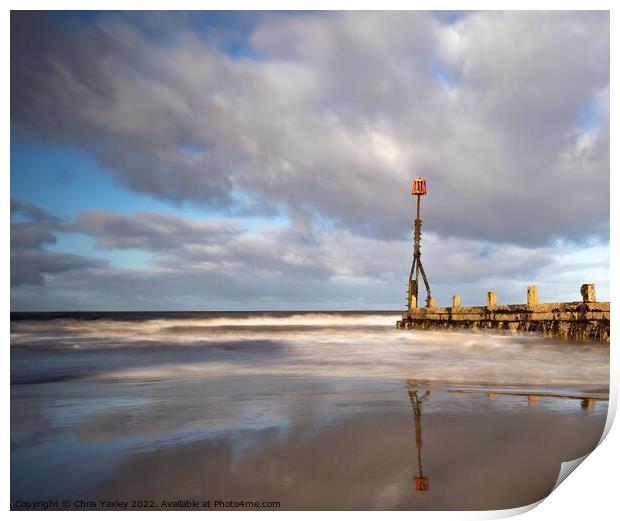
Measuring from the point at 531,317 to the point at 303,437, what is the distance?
43.6 feet

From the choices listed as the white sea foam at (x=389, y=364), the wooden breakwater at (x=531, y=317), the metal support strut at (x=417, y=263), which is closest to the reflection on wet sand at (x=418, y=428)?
the white sea foam at (x=389, y=364)

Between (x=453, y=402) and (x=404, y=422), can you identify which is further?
(x=453, y=402)

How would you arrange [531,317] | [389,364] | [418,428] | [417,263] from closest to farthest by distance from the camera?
1. [418,428]
2. [389,364]
3. [531,317]
4. [417,263]

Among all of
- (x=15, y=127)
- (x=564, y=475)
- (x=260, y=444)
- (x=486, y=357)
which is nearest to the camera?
(x=564, y=475)

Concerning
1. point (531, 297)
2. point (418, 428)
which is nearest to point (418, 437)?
point (418, 428)

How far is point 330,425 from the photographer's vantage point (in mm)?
4695

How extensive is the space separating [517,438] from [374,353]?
6864 millimetres

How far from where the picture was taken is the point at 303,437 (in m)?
4.30

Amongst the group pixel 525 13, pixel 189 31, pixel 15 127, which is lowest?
pixel 15 127

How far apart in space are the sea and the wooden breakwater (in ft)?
17.6

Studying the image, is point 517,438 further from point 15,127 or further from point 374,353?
point 374,353

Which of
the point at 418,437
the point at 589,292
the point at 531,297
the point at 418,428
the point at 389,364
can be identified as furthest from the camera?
the point at 531,297

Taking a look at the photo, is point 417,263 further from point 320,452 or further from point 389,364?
point 320,452
